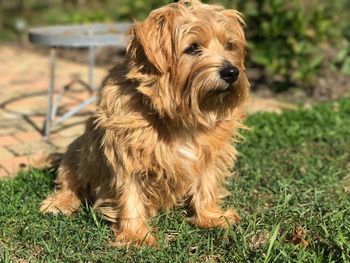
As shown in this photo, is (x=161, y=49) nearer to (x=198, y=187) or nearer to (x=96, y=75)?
(x=198, y=187)

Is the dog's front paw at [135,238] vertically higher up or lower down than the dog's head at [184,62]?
lower down

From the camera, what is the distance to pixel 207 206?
3.54 metres

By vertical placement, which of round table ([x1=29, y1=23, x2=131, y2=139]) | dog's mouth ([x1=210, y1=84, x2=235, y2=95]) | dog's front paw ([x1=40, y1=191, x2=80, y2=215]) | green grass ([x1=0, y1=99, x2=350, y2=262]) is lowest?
dog's front paw ([x1=40, y1=191, x2=80, y2=215])

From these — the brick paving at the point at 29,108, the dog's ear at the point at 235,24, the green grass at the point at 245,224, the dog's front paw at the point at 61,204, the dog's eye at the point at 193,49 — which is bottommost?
the brick paving at the point at 29,108

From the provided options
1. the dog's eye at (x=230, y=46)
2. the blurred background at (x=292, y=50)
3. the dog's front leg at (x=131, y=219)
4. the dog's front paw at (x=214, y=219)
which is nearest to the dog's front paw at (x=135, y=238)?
the dog's front leg at (x=131, y=219)

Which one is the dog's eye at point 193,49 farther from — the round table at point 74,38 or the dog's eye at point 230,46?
the round table at point 74,38

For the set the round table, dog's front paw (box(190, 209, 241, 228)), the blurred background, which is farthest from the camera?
the blurred background

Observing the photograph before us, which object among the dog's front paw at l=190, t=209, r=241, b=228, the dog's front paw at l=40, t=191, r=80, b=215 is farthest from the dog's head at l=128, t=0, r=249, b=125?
the dog's front paw at l=40, t=191, r=80, b=215

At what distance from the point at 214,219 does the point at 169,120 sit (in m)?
0.75

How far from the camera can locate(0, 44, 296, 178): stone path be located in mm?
4895

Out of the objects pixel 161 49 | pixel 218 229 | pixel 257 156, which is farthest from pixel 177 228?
pixel 257 156

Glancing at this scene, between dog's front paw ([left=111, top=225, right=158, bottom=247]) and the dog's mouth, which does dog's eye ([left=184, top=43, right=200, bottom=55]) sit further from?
dog's front paw ([left=111, top=225, right=158, bottom=247])

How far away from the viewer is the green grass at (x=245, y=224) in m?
3.01

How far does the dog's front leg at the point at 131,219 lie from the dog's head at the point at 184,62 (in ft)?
1.73
